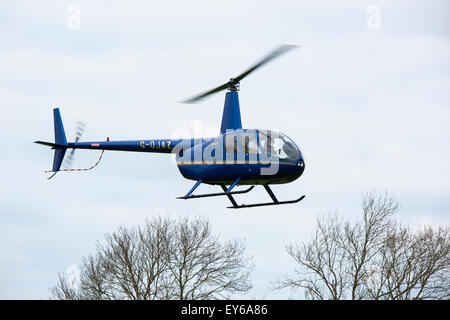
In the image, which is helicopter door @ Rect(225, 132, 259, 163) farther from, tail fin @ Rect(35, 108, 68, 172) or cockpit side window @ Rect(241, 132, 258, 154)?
tail fin @ Rect(35, 108, 68, 172)

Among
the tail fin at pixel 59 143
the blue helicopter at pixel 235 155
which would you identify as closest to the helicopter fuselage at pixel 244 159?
the blue helicopter at pixel 235 155

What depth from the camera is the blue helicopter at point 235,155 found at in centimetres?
2336

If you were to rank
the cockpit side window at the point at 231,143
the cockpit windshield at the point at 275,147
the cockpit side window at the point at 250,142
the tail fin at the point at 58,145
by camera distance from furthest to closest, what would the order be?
the tail fin at the point at 58,145 → the cockpit side window at the point at 231,143 → the cockpit side window at the point at 250,142 → the cockpit windshield at the point at 275,147

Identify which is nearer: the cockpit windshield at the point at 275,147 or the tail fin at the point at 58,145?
the cockpit windshield at the point at 275,147

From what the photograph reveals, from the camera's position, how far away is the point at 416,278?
37031mm

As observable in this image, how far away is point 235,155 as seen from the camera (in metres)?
23.8

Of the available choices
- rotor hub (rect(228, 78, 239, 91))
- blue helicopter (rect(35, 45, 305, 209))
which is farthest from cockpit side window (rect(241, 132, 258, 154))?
rotor hub (rect(228, 78, 239, 91))

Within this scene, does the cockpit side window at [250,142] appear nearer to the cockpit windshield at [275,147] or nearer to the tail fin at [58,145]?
the cockpit windshield at [275,147]

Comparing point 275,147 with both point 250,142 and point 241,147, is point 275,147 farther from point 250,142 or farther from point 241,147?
point 241,147

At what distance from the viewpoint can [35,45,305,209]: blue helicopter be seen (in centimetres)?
2336

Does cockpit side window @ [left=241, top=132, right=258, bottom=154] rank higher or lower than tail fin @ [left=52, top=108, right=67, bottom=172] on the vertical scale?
lower
